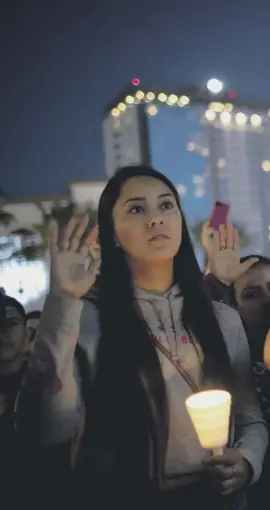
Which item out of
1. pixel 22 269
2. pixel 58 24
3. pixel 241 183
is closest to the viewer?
pixel 22 269

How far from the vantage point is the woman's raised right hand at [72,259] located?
1.19m

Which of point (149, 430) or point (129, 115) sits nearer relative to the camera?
point (149, 430)

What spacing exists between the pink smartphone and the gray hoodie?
28 centimetres

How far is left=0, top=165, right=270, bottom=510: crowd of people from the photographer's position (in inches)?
46.3

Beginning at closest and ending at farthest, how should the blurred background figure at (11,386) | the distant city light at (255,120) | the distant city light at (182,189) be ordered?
the blurred background figure at (11,386) < the distant city light at (182,189) < the distant city light at (255,120)

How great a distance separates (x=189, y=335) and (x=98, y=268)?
0.29 meters

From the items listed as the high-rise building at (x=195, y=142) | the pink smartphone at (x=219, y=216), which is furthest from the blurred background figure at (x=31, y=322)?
the pink smartphone at (x=219, y=216)

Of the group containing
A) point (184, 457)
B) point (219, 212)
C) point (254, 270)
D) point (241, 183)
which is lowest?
point (184, 457)

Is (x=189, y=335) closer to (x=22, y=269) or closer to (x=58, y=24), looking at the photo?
(x=22, y=269)

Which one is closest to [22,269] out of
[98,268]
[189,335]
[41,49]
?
[98,268]

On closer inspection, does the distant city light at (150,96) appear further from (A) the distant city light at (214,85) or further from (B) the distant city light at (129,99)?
(A) the distant city light at (214,85)

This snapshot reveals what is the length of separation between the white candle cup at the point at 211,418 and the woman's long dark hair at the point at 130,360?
7.5 inches

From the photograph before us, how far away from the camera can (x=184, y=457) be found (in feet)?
4.11

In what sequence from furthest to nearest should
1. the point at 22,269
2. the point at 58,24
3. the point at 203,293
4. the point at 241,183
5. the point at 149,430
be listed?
the point at 241,183, the point at 58,24, the point at 22,269, the point at 203,293, the point at 149,430
